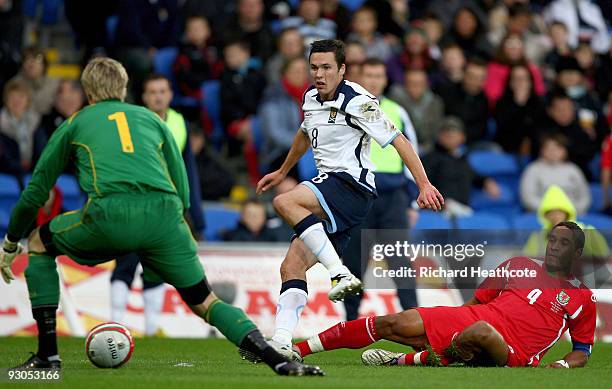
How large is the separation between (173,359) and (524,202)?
778cm

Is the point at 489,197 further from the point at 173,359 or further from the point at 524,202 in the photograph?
the point at 173,359

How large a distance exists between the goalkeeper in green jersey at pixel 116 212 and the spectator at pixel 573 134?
10412 mm

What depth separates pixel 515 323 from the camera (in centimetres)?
859

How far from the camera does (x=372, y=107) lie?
851cm

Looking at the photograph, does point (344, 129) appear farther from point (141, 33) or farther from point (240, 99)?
point (141, 33)

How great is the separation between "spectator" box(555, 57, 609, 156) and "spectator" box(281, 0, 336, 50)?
356 centimetres

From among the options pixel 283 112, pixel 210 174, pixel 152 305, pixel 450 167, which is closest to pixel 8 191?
pixel 210 174

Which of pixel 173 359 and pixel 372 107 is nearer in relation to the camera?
pixel 372 107

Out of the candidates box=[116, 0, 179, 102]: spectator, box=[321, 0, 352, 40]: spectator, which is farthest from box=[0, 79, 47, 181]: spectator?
box=[321, 0, 352, 40]: spectator

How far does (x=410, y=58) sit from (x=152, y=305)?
274 inches

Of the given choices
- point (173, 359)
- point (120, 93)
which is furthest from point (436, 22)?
point (120, 93)

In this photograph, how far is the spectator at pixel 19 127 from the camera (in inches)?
591

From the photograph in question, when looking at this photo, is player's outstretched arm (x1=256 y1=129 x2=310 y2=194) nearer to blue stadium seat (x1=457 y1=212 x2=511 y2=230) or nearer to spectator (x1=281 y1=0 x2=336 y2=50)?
blue stadium seat (x1=457 y1=212 x2=511 y2=230)

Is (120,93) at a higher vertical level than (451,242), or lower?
higher
